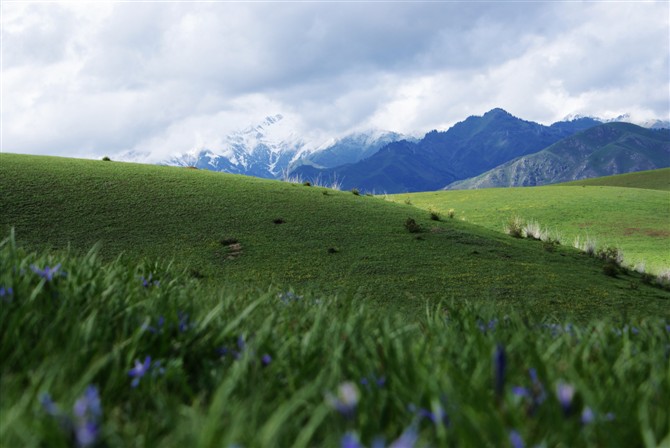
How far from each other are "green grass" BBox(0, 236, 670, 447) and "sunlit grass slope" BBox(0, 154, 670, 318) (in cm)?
818

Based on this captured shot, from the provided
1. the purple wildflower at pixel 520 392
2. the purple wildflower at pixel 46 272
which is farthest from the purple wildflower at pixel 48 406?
the purple wildflower at pixel 46 272

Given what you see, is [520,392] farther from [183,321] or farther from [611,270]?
[611,270]

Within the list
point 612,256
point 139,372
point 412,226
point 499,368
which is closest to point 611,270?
point 612,256

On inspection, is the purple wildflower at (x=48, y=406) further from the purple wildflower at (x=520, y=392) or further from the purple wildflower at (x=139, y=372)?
the purple wildflower at (x=520, y=392)

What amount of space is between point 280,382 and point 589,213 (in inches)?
1697

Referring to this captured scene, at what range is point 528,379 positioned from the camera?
2.53 metres

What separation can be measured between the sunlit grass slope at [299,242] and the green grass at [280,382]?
8.18 metres

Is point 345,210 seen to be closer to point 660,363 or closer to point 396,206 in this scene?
point 396,206

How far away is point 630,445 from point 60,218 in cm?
1803

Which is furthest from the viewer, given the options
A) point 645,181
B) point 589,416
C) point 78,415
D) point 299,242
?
point 645,181

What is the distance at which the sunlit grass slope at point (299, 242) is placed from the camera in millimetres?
14227

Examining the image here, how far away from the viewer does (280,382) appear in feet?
8.68

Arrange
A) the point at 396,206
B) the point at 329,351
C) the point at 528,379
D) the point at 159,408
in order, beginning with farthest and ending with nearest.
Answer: the point at 396,206 → the point at 329,351 → the point at 528,379 → the point at 159,408

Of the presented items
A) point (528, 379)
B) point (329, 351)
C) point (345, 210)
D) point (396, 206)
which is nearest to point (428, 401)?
point (528, 379)
